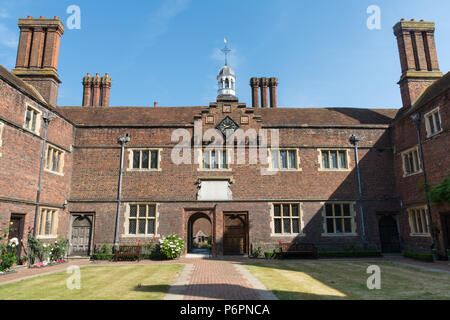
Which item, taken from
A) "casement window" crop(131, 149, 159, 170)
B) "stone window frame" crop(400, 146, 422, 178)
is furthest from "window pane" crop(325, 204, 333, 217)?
"casement window" crop(131, 149, 159, 170)

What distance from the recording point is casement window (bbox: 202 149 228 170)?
17547 mm

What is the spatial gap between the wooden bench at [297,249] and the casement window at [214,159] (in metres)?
5.56

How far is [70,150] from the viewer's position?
17172 millimetres

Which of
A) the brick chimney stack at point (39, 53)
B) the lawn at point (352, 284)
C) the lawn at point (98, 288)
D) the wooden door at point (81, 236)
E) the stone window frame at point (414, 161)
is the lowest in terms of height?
the lawn at point (352, 284)

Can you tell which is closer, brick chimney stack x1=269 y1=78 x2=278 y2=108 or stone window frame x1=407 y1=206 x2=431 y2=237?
stone window frame x1=407 y1=206 x2=431 y2=237

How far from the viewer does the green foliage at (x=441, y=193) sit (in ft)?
41.6

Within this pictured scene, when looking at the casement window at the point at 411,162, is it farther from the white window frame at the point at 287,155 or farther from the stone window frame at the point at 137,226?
the stone window frame at the point at 137,226

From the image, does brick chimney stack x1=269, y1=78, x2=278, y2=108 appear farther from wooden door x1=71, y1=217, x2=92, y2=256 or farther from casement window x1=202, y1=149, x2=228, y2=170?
wooden door x1=71, y1=217, x2=92, y2=256

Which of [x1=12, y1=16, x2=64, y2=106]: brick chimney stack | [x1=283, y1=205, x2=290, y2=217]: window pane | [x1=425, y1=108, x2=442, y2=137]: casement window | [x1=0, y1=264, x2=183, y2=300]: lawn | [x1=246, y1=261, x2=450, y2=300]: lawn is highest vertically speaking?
[x1=12, y1=16, x2=64, y2=106]: brick chimney stack

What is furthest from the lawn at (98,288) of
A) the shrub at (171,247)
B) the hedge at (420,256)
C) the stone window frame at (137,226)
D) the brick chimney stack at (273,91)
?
the brick chimney stack at (273,91)

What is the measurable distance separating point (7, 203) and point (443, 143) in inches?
751

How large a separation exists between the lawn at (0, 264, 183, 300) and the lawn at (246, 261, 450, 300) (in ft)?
9.60

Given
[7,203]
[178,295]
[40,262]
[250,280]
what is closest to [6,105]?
[7,203]

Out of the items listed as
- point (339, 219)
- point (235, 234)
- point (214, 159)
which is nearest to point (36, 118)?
point (214, 159)
